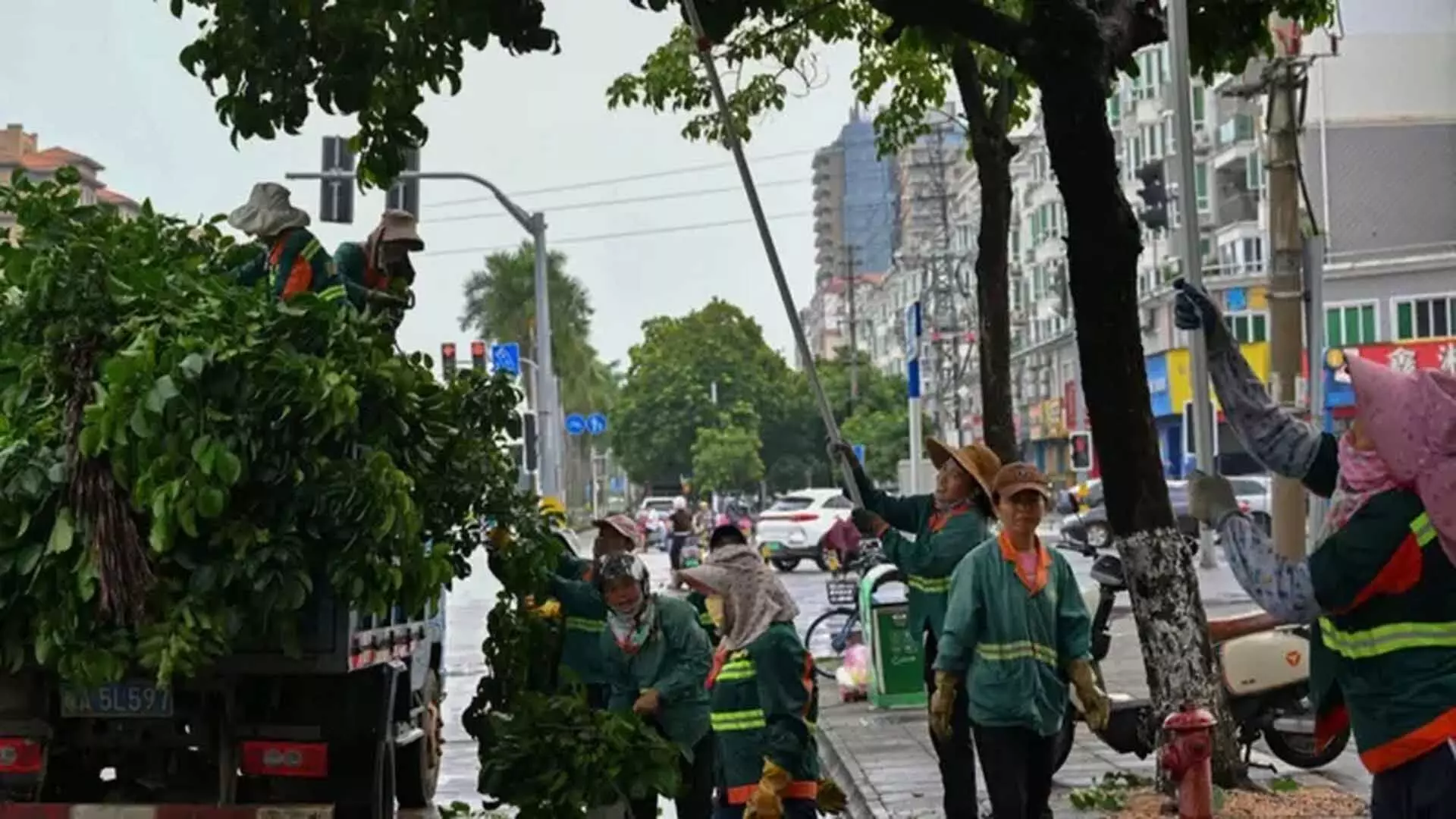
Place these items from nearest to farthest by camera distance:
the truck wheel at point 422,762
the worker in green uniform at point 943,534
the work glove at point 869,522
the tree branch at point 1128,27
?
1. the worker in green uniform at point 943,534
2. the work glove at point 869,522
3. the tree branch at point 1128,27
4. the truck wheel at point 422,762

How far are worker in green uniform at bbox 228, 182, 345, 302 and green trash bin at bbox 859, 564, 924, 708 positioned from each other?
20.7ft

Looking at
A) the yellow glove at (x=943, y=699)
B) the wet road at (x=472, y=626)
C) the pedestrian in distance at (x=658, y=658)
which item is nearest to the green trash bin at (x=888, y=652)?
the wet road at (x=472, y=626)

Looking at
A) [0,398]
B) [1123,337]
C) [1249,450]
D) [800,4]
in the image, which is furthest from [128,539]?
[800,4]

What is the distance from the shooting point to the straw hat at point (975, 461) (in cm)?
813

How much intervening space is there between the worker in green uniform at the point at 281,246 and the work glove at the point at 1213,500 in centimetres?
430

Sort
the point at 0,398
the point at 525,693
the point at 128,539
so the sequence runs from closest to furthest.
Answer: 1. the point at 128,539
2. the point at 0,398
3. the point at 525,693

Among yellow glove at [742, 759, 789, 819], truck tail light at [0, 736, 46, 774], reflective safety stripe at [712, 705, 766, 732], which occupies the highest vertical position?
reflective safety stripe at [712, 705, 766, 732]

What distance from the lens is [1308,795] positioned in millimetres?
8883

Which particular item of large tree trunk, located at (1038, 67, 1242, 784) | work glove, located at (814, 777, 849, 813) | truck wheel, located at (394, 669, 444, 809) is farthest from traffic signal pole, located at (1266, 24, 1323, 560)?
work glove, located at (814, 777, 849, 813)

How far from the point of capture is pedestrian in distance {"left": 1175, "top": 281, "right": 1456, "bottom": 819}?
13.5 ft

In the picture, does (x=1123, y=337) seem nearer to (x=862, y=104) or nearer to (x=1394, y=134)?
(x=862, y=104)

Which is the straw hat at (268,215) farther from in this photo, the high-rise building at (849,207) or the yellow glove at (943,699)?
the high-rise building at (849,207)

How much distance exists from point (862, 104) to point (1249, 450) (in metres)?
10.6

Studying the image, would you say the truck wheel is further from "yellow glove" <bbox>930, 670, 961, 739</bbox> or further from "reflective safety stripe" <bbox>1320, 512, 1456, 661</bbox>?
"reflective safety stripe" <bbox>1320, 512, 1456, 661</bbox>
